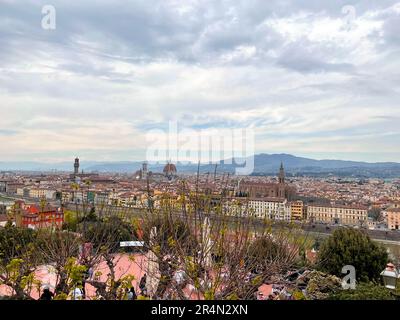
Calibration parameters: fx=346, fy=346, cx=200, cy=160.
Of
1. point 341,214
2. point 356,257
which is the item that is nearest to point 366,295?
point 356,257

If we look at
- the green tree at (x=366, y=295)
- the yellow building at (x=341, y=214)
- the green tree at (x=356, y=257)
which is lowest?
the yellow building at (x=341, y=214)

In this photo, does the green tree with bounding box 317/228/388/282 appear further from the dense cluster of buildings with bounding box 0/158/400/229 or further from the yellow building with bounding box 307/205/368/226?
the yellow building with bounding box 307/205/368/226

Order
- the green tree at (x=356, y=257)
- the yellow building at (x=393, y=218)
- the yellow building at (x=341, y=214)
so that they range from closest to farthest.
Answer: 1. the green tree at (x=356, y=257)
2. the yellow building at (x=393, y=218)
3. the yellow building at (x=341, y=214)

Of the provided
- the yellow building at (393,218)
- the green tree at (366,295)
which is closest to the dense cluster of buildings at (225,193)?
the yellow building at (393,218)

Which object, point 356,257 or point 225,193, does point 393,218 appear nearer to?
point 356,257

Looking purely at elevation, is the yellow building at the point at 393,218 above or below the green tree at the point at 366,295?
below

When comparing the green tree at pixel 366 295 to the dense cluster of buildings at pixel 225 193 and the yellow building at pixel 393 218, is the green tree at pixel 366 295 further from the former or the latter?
the yellow building at pixel 393 218

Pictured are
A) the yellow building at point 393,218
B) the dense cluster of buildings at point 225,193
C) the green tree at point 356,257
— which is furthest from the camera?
the yellow building at point 393,218
